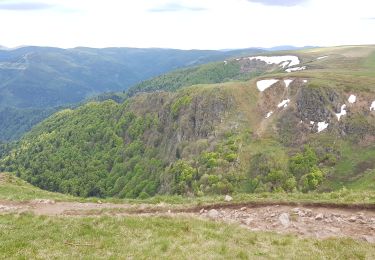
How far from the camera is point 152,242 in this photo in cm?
2150

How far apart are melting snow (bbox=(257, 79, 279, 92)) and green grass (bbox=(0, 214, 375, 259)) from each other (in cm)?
11637

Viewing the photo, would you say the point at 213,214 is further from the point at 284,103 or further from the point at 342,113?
the point at 284,103

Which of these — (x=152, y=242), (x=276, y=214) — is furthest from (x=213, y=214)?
(x=152, y=242)

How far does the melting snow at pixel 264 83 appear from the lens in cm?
13725

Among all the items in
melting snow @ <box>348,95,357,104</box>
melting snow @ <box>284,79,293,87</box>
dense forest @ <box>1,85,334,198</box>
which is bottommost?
dense forest @ <box>1,85,334,198</box>

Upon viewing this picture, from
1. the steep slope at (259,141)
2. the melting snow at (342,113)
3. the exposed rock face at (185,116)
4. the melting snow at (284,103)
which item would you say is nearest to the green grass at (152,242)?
the steep slope at (259,141)

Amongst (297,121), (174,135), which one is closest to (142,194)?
(174,135)

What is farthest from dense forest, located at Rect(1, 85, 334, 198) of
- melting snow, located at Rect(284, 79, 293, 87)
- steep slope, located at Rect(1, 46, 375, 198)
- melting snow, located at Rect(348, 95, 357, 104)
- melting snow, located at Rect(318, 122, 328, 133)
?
melting snow, located at Rect(348, 95, 357, 104)

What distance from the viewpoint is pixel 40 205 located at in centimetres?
3391

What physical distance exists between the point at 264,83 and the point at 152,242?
4900 inches

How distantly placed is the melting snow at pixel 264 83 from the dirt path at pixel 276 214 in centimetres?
11017

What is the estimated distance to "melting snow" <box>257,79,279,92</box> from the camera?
137250mm

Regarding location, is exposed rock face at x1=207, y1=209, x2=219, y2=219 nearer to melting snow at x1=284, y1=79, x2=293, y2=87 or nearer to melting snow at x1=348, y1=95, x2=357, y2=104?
melting snow at x1=348, y1=95, x2=357, y2=104

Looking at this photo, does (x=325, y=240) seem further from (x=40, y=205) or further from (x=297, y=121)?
(x=297, y=121)
